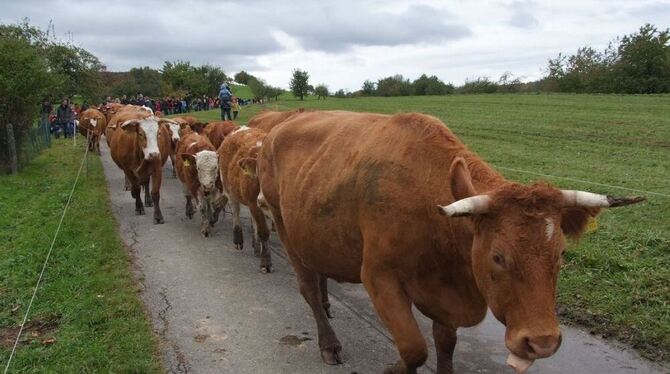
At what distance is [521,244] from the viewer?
2.76 metres

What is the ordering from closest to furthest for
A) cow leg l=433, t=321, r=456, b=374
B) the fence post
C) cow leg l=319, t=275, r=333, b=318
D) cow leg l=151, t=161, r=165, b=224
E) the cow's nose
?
the cow's nose < cow leg l=433, t=321, r=456, b=374 < cow leg l=319, t=275, r=333, b=318 < cow leg l=151, t=161, r=165, b=224 < the fence post

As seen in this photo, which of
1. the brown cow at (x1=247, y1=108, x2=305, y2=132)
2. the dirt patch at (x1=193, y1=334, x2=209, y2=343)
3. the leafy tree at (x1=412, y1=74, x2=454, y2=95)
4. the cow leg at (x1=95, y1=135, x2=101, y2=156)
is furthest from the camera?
the leafy tree at (x1=412, y1=74, x2=454, y2=95)

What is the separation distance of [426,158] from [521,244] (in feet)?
3.54

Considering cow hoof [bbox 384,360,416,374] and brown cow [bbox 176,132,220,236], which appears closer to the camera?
cow hoof [bbox 384,360,416,374]

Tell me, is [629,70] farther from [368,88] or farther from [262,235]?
[262,235]

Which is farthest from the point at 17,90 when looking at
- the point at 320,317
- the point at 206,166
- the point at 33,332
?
the point at 320,317

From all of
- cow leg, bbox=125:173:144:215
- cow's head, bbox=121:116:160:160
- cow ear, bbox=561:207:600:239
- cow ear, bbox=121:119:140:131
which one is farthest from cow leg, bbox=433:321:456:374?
cow ear, bbox=121:119:140:131

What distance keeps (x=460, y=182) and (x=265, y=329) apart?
10.6 ft

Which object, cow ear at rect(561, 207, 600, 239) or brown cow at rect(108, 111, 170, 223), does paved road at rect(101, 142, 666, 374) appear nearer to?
cow ear at rect(561, 207, 600, 239)

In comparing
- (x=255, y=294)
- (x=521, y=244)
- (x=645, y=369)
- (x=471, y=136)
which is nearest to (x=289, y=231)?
(x=255, y=294)

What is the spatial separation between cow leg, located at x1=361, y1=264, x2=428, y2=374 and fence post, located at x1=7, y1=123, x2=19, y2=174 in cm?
1525

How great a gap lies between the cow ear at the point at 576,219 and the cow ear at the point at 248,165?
5.05 m

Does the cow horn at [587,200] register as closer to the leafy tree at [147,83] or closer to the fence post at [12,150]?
the fence post at [12,150]

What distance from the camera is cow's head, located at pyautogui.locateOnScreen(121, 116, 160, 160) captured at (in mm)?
10859
